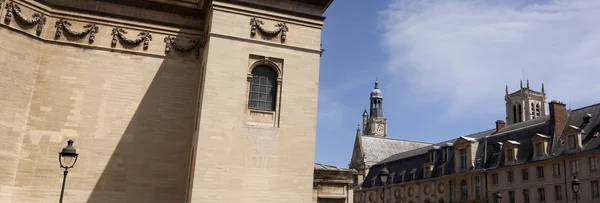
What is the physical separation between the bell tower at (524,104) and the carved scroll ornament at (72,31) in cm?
7900

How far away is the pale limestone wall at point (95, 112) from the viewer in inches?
689

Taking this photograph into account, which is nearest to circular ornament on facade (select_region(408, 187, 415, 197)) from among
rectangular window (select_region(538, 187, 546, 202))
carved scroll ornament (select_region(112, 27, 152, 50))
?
rectangular window (select_region(538, 187, 546, 202))

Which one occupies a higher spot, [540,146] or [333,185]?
[540,146]

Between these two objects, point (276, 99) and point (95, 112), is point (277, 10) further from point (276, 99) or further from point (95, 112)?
point (95, 112)

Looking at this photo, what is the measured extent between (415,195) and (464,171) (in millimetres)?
7442

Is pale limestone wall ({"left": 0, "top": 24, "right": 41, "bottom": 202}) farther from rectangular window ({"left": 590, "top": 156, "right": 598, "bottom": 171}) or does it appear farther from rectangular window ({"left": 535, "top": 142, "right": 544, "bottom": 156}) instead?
rectangular window ({"left": 535, "top": 142, "right": 544, "bottom": 156})

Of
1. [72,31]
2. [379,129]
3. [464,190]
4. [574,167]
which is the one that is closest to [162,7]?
[72,31]

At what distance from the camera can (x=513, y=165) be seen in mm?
44125

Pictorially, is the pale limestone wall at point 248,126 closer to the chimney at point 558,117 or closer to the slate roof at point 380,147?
the chimney at point 558,117

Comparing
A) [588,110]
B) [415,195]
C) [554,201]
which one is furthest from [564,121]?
[415,195]

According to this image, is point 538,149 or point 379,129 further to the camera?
point 379,129

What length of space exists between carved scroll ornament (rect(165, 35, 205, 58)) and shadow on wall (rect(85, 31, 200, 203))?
20cm

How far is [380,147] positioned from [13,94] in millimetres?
64857

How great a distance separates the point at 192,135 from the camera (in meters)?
19.3
